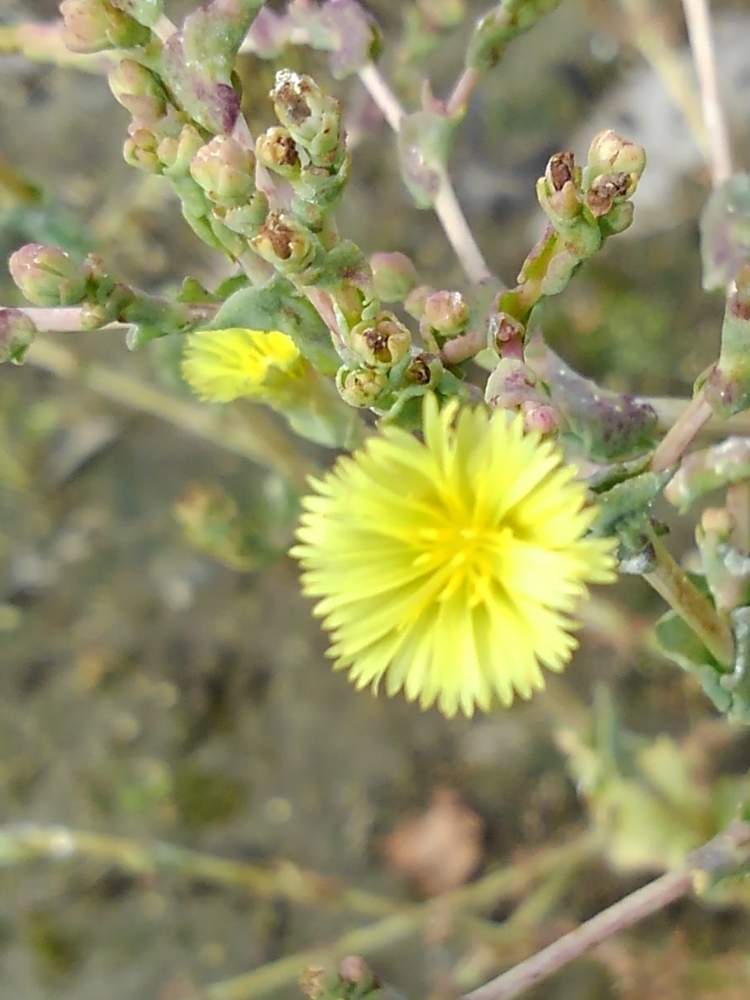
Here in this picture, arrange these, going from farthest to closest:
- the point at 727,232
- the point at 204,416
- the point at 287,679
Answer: the point at 287,679 → the point at 204,416 → the point at 727,232

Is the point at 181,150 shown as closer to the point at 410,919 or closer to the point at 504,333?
the point at 504,333

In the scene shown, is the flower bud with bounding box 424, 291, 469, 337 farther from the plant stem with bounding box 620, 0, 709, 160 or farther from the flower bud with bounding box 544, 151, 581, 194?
the plant stem with bounding box 620, 0, 709, 160

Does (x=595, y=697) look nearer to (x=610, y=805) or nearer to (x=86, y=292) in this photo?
(x=610, y=805)

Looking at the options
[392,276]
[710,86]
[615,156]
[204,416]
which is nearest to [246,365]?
[392,276]

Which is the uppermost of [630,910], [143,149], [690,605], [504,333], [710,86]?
[710,86]

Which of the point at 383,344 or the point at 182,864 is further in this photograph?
the point at 182,864
